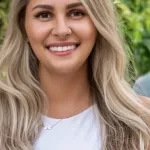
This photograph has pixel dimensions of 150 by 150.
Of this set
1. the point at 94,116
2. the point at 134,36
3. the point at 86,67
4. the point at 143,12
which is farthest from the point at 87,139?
the point at 143,12

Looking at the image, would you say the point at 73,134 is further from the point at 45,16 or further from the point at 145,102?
the point at 45,16

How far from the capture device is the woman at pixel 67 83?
3402 millimetres

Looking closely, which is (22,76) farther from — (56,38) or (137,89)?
(137,89)

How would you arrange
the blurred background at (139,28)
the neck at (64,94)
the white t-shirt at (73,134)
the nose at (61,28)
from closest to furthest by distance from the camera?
the nose at (61,28)
the white t-shirt at (73,134)
the neck at (64,94)
the blurred background at (139,28)

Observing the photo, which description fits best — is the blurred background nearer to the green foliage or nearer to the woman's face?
the green foliage

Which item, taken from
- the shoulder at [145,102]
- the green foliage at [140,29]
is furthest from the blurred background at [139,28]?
the shoulder at [145,102]

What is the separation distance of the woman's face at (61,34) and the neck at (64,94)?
15cm

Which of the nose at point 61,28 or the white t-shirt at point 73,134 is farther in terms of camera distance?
the white t-shirt at point 73,134

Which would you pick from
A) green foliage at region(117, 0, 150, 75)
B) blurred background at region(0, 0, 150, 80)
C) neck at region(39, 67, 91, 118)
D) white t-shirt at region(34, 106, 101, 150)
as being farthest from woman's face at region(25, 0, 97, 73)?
green foliage at region(117, 0, 150, 75)

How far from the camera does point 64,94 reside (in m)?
3.60

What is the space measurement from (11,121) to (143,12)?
7.64ft

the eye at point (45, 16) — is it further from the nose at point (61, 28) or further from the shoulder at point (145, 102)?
the shoulder at point (145, 102)

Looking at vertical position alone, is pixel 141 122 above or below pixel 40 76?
below

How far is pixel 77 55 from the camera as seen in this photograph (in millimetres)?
3410
